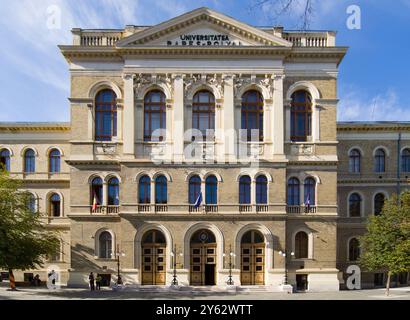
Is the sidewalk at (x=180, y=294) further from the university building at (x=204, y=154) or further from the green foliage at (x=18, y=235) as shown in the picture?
the green foliage at (x=18, y=235)

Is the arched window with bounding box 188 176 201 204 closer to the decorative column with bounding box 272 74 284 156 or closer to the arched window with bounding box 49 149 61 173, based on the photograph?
the decorative column with bounding box 272 74 284 156

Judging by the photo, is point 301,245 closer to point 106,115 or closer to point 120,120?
point 120,120

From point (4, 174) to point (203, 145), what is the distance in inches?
562

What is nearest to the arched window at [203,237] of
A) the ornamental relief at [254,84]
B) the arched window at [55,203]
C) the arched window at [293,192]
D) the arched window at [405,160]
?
the arched window at [293,192]

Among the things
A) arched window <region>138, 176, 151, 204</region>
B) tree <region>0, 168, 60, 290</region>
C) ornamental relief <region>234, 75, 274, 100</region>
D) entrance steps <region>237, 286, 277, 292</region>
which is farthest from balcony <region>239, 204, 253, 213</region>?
tree <region>0, 168, 60, 290</region>

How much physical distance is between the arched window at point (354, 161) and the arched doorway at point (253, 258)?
1167cm

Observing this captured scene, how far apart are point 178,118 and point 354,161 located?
16.6 meters

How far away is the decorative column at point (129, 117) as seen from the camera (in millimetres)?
35750

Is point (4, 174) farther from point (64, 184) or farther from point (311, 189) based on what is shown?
point (311, 189)

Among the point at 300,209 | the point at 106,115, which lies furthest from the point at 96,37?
the point at 300,209

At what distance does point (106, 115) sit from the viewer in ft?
121

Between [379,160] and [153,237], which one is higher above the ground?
[379,160]

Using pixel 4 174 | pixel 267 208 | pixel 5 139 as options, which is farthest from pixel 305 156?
pixel 5 139

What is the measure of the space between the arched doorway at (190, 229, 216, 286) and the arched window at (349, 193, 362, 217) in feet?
44.0
